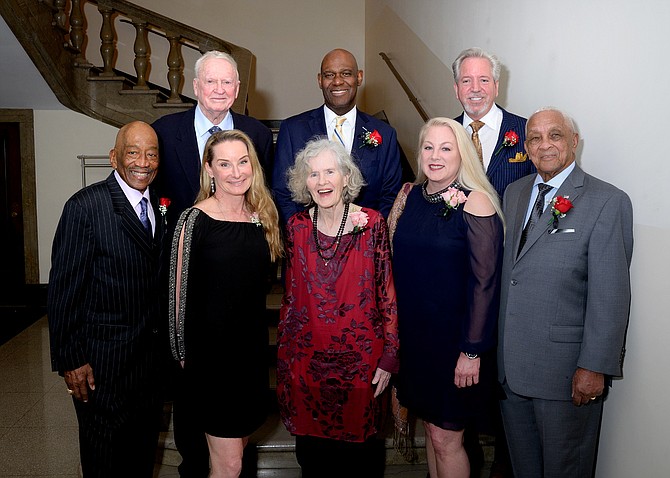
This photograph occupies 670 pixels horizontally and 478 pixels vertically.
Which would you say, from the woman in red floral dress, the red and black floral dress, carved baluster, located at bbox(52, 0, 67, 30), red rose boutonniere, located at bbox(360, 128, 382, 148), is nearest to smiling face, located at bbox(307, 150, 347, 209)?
the woman in red floral dress

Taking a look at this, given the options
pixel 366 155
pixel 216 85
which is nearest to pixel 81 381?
pixel 216 85

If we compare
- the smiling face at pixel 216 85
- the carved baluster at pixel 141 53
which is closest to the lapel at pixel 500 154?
the smiling face at pixel 216 85

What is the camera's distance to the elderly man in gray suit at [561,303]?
2350 millimetres

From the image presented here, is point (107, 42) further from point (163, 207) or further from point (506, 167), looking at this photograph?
point (506, 167)

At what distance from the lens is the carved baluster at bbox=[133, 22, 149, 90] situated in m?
6.52

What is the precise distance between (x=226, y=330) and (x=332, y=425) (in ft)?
2.02

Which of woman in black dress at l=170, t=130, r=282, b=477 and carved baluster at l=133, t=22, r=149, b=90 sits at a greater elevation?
carved baluster at l=133, t=22, r=149, b=90

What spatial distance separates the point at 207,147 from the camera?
8.76 ft

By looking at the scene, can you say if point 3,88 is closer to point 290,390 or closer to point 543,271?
point 290,390

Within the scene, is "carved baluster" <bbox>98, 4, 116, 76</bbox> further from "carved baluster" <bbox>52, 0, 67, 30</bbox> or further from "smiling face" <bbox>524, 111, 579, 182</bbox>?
"smiling face" <bbox>524, 111, 579, 182</bbox>

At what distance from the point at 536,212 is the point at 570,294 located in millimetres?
353

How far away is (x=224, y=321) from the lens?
2.57 metres

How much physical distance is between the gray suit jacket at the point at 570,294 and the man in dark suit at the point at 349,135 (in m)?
0.92

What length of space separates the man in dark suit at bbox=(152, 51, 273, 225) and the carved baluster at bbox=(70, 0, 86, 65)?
12.5ft
